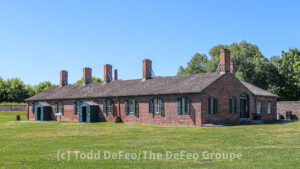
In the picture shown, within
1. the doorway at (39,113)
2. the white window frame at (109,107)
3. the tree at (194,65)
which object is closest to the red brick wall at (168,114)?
the white window frame at (109,107)

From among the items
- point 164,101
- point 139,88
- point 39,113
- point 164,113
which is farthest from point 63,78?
point 164,113

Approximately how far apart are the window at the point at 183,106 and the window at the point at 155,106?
1.97m

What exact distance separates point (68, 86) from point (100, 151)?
32.4 meters

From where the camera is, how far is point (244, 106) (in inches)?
1257

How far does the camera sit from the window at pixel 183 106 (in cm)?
2789

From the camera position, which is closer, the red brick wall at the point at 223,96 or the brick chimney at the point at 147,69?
the red brick wall at the point at 223,96

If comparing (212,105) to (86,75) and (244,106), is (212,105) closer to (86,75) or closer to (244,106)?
(244,106)

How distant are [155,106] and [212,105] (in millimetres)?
5146

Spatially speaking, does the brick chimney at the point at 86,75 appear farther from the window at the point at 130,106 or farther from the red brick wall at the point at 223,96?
the red brick wall at the point at 223,96

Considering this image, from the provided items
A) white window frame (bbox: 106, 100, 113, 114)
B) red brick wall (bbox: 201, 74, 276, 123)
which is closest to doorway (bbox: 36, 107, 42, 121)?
white window frame (bbox: 106, 100, 113, 114)

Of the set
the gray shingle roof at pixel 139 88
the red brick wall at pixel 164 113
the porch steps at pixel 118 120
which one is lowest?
the porch steps at pixel 118 120

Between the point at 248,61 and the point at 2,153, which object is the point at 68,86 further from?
the point at 2,153

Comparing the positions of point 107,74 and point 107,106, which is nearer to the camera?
point 107,106

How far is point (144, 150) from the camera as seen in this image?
40.8ft
